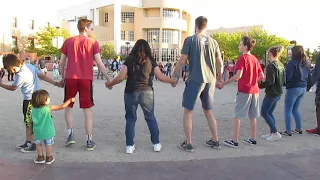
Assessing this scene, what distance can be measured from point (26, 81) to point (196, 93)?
2.53 metres

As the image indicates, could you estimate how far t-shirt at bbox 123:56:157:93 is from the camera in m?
4.56

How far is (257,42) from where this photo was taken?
43062 mm

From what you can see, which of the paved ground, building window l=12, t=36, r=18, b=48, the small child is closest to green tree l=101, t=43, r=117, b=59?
building window l=12, t=36, r=18, b=48

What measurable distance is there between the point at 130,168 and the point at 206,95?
1.63m

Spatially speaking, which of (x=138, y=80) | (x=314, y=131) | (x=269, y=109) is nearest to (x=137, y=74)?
(x=138, y=80)

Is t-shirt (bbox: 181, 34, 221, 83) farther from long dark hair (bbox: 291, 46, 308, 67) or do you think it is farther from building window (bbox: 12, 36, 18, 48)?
building window (bbox: 12, 36, 18, 48)

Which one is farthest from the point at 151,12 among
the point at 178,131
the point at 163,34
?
the point at 178,131

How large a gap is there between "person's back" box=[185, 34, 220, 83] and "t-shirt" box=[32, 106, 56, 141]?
213 cm

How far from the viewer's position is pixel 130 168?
4008 millimetres

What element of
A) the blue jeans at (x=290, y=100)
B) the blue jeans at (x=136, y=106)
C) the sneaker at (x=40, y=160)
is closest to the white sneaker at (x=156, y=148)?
the blue jeans at (x=136, y=106)

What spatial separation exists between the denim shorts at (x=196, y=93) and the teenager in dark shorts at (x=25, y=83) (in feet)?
7.52

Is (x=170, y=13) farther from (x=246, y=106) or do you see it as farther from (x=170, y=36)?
(x=246, y=106)

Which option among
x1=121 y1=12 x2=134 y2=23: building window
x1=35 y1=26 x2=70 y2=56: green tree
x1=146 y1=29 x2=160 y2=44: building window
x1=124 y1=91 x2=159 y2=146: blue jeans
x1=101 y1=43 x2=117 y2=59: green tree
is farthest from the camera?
x1=121 y1=12 x2=134 y2=23: building window

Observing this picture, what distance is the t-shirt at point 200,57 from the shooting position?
4637mm
